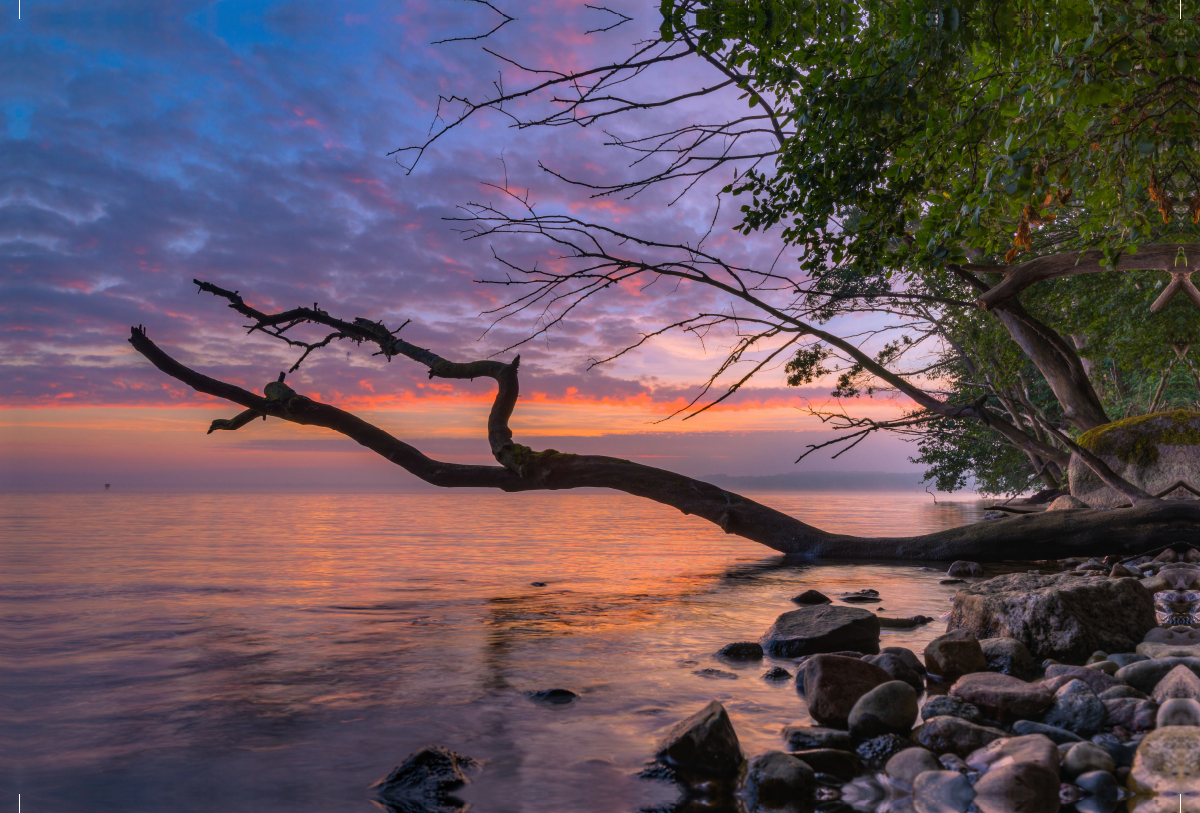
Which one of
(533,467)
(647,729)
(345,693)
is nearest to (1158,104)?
(647,729)

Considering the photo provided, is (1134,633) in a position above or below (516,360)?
below

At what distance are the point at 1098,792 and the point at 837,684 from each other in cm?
137

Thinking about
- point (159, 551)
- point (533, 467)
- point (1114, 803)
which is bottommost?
point (159, 551)

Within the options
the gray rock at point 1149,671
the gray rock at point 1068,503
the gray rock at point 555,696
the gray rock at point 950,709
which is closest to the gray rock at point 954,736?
the gray rock at point 950,709

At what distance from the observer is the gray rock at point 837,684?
4035 mm

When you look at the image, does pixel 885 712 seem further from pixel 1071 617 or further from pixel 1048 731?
pixel 1071 617

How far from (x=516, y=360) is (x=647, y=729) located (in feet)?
27.9

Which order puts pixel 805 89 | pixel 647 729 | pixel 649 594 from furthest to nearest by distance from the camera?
1. pixel 649 594
2. pixel 805 89
3. pixel 647 729

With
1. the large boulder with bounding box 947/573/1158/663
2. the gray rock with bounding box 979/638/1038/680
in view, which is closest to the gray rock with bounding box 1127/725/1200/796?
the gray rock with bounding box 979/638/1038/680

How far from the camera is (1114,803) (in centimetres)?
287

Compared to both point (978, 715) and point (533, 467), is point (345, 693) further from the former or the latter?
point (533, 467)

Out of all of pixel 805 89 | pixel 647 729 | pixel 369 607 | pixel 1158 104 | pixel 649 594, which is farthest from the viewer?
pixel 649 594

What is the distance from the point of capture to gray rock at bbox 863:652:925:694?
4.57 meters

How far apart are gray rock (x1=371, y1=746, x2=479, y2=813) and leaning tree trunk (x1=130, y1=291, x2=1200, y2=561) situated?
7.88 metres
